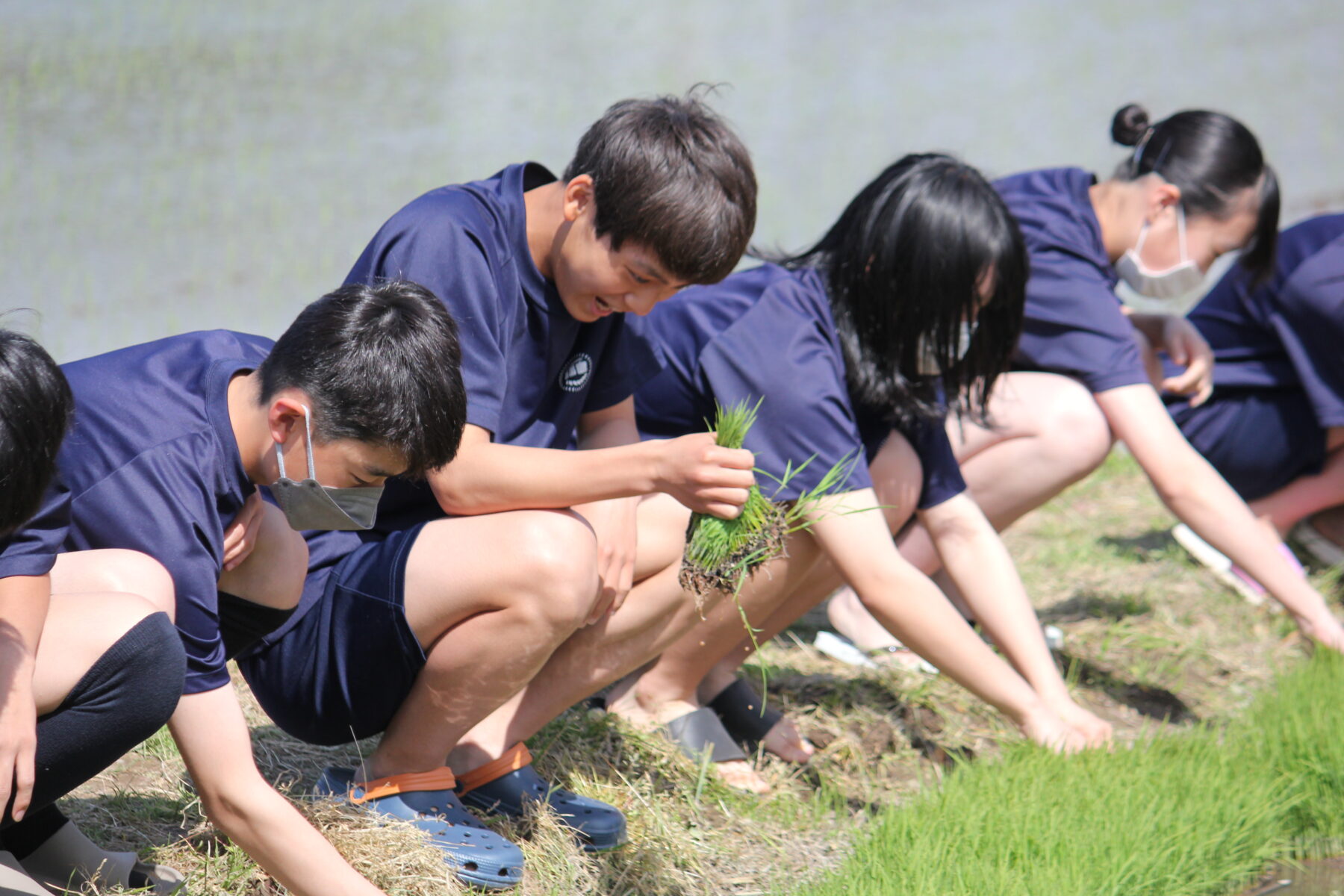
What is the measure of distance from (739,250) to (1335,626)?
7.77 ft

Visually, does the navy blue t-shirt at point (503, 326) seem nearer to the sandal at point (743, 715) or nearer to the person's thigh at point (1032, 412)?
the sandal at point (743, 715)

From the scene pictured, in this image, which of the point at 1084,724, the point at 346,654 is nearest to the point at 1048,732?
the point at 1084,724

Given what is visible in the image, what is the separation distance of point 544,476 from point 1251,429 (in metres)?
3.37

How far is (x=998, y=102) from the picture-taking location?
6.15m

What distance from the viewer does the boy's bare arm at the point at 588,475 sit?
84.1 inches

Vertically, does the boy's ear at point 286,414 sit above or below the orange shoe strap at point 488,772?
above

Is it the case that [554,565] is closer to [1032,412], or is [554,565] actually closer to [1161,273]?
[1032,412]

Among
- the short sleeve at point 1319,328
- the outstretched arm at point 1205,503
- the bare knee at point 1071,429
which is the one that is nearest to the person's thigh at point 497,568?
the bare knee at point 1071,429

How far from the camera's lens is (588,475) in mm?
2197

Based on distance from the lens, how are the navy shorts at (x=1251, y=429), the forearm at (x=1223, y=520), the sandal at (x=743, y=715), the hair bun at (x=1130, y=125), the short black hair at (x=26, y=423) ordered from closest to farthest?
the short black hair at (x=26, y=423) → the sandal at (x=743, y=715) → the forearm at (x=1223, y=520) → the hair bun at (x=1130, y=125) → the navy shorts at (x=1251, y=429)

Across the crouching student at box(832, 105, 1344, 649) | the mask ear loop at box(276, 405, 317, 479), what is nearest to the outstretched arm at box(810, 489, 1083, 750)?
the crouching student at box(832, 105, 1344, 649)

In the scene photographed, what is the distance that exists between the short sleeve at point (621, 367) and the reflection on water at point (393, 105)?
7.02ft

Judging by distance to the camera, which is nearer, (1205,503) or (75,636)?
(75,636)

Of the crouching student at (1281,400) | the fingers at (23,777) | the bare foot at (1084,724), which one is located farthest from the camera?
the crouching student at (1281,400)
